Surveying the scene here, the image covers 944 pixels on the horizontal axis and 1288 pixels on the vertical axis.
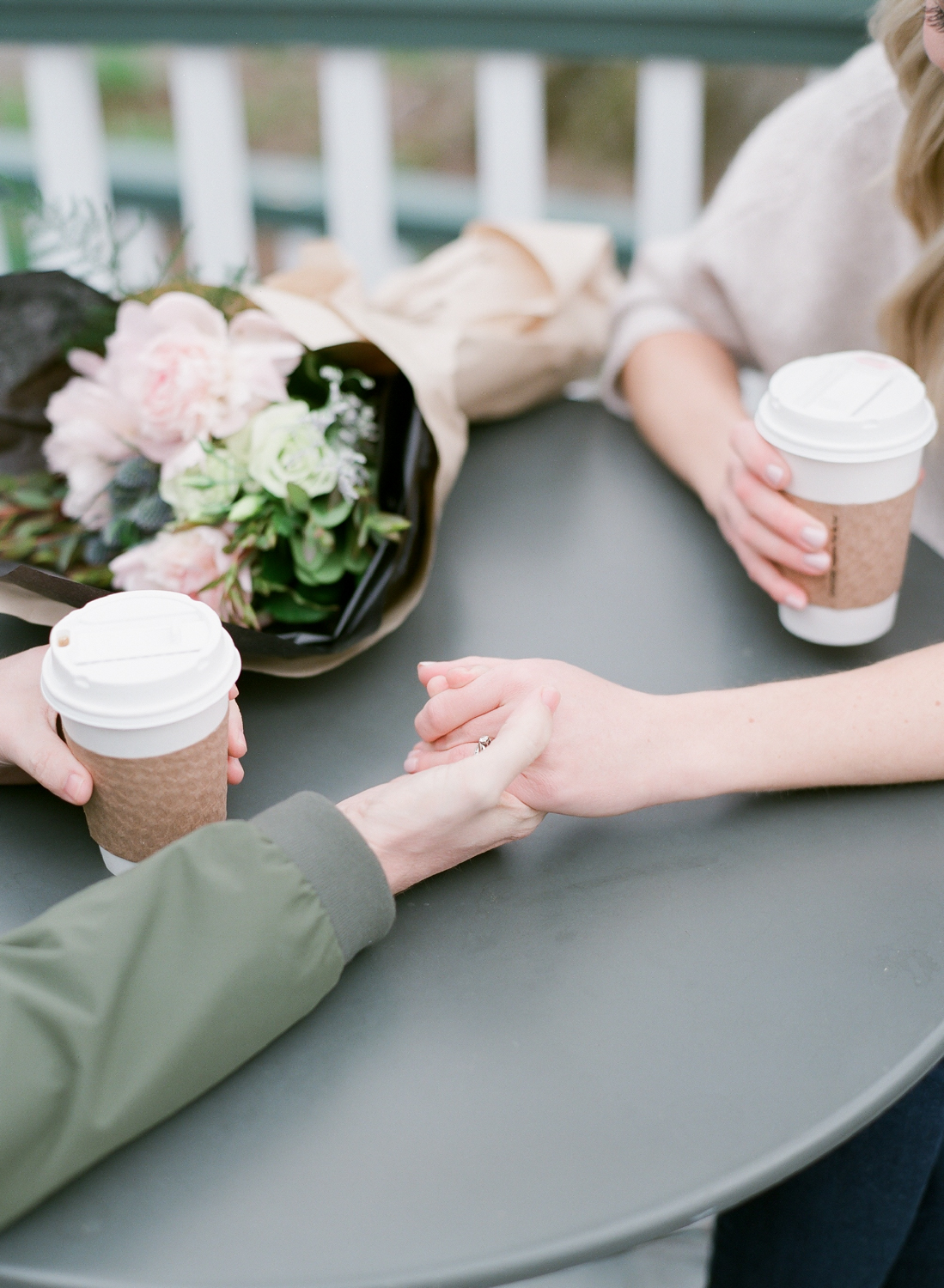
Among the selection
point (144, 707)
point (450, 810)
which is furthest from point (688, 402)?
Result: point (144, 707)

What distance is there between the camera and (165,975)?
68cm

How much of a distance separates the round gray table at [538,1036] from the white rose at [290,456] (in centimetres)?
17

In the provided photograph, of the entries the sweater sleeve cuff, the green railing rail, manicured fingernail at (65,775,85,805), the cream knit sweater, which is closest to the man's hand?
the sweater sleeve cuff

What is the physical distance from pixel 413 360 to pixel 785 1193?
0.84m

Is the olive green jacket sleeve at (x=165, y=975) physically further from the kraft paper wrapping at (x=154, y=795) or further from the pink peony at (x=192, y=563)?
the pink peony at (x=192, y=563)

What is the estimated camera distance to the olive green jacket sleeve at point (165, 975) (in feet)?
2.06

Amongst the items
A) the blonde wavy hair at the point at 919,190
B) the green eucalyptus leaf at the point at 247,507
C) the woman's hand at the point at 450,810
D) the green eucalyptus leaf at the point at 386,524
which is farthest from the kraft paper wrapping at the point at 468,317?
the blonde wavy hair at the point at 919,190

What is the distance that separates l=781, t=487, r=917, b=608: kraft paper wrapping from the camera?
950 mm

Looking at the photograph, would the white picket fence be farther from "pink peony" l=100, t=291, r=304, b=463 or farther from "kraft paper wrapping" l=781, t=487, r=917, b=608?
"kraft paper wrapping" l=781, t=487, r=917, b=608

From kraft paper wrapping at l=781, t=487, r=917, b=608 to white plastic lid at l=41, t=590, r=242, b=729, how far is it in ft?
1.70

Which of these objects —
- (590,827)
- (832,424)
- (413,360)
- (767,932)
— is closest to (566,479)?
(413,360)

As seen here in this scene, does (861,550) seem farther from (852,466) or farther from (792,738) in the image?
(792,738)

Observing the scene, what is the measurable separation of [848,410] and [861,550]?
0.12 m

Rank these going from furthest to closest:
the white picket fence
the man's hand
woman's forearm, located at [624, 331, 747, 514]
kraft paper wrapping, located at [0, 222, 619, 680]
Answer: the white picket fence
woman's forearm, located at [624, 331, 747, 514]
kraft paper wrapping, located at [0, 222, 619, 680]
the man's hand
